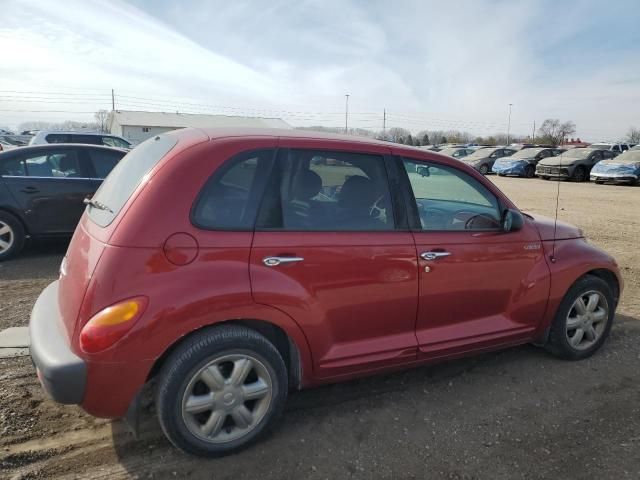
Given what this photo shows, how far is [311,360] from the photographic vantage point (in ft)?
9.57

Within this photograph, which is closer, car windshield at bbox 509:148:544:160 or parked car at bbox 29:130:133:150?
parked car at bbox 29:130:133:150

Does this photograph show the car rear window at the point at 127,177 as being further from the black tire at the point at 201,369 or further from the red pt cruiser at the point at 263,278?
Answer: the black tire at the point at 201,369

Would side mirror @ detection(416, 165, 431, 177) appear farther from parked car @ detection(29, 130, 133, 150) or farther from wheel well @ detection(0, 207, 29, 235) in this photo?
parked car @ detection(29, 130, 133, 150)

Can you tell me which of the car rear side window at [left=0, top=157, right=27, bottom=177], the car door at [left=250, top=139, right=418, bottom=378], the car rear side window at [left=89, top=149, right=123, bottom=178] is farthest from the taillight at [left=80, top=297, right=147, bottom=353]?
the car rear side window at [left=0, top=157, right=27, bottom=177]

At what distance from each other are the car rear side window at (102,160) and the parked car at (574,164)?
2181 cm

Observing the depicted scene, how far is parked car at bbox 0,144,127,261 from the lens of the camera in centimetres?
653

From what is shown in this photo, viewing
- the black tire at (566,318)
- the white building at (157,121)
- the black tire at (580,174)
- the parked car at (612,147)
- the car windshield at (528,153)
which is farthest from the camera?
the white building at (157,121)

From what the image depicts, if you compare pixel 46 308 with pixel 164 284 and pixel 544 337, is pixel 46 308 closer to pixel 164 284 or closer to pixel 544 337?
pixel 164 284

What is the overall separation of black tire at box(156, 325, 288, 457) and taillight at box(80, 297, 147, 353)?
0.30 m

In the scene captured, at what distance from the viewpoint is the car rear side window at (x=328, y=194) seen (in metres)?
2.82

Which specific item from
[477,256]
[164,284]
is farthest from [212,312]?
[477,256]

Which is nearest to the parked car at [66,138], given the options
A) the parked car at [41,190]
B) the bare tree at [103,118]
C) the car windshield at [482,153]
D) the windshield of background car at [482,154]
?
the parked car at [41,190]

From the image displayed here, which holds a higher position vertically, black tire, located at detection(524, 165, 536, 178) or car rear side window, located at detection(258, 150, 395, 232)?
black tire, located at detection(524, 165, 536, 178)

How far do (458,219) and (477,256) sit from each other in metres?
0.30
